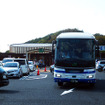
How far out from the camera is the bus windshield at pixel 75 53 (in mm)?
16469

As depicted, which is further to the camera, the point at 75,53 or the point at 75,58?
the point at 75,53

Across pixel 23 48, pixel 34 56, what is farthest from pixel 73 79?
pixel 23 48

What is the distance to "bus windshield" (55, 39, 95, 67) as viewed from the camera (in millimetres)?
16469

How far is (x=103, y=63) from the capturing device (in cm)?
4959

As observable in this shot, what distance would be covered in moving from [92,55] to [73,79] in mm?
1577

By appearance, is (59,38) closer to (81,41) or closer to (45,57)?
(81,41)

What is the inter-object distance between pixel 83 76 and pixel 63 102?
5576mm

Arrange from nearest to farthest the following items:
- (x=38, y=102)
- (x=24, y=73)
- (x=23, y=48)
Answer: (x=38, y=102)
(x=24, y=73)
(x=23, y=48)

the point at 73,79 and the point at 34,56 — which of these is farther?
the point at 34,56

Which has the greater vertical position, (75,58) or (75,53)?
(75,53)

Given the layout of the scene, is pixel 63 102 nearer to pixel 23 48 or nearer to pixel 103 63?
pixel 103 63

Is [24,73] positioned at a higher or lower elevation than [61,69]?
lower

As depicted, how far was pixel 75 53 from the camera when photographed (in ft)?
54.7

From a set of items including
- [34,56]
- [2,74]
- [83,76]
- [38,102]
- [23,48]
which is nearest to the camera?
[38,102]
